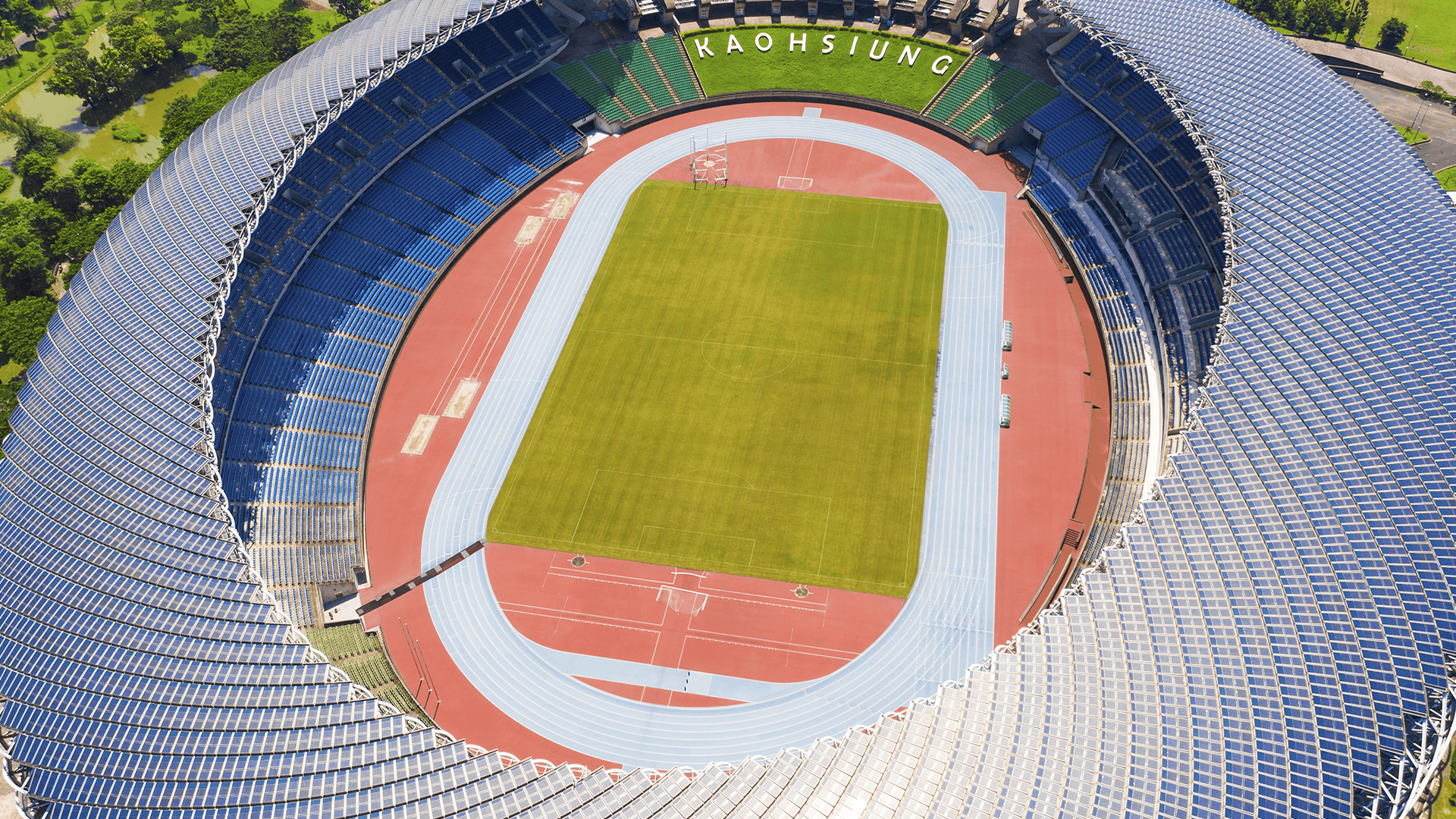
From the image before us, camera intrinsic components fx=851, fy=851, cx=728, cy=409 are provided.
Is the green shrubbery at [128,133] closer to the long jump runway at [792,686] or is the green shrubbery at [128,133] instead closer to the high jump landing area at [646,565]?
the high jump landing area at [646,565]

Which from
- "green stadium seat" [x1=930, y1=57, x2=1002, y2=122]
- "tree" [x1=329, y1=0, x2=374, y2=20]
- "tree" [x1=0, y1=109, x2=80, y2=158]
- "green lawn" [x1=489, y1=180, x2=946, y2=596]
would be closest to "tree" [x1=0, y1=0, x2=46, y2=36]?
"tree" [x1=0, y1=109, x2=80, y2=158]

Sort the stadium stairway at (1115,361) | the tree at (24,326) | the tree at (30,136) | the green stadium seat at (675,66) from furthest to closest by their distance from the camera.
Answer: the tree at (30,136) < the green stadium seat at (675,66) < the tree at (24,326) < the stadium stairway at (1115,361)

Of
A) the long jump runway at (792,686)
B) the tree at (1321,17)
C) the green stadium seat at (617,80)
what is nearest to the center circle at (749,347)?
the long jump runway at (792,686)

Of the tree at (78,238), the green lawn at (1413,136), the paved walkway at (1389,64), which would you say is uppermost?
the paved walkway at (1389,64)

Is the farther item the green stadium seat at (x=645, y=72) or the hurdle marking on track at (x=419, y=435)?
the green stadium seat at (x=645, y=72)

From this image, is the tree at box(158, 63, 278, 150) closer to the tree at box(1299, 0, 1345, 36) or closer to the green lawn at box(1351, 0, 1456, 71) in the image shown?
the tree at box(1299, 0, 1345, 36)

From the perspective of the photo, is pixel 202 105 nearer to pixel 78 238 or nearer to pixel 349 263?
pixel 78 238

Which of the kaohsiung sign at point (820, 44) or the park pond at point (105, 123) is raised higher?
the kaohsiung sign at point (820, 44)

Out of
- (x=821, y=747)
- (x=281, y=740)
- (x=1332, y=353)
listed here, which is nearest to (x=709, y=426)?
(x=821, y=747)
